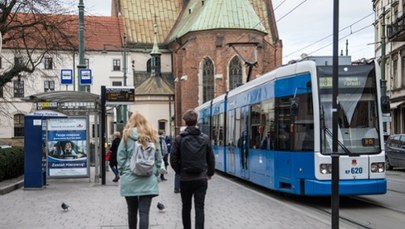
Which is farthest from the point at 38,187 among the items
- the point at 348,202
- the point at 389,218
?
the point at 389,218

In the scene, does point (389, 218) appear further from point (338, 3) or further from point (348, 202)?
point (338, 3)

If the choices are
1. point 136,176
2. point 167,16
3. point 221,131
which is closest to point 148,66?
point 167,16

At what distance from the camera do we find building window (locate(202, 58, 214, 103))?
62.4 metres

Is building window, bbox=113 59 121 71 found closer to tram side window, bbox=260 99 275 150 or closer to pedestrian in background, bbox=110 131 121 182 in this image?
pedestrian in background, bbox=110 131 121 182

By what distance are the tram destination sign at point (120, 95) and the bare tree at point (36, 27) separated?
7.13 metres

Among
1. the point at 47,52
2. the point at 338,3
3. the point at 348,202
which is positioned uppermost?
the point at 47,52

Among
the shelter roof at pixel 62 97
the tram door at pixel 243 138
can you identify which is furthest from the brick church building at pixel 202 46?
the shelter roof at pixel 62 97

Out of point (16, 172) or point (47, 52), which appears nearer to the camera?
point (16, 172)

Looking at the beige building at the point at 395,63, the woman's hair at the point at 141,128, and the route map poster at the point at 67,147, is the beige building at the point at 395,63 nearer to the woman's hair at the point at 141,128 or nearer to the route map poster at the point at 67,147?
the route map poster at the point at 67,147

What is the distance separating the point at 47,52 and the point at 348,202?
1698cm

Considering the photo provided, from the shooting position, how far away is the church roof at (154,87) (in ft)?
229

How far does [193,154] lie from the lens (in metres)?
7.44

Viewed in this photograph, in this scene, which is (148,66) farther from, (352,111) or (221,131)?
(352,111)

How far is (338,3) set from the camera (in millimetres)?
8406
